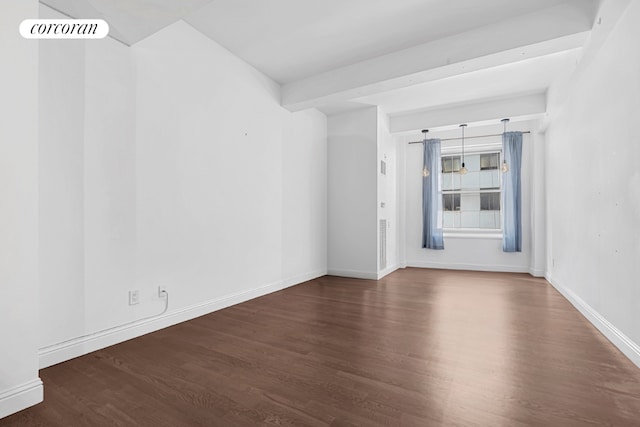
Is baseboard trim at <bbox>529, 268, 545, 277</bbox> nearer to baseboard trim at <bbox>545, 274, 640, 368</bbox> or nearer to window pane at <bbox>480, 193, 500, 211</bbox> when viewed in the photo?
window pane at <bbox>480, 193, 500, 211</bbox>

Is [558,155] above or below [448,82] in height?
below

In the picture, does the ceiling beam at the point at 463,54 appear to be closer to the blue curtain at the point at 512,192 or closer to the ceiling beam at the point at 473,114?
the ceiling beam at the point at 473,114

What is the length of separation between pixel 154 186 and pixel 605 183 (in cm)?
403

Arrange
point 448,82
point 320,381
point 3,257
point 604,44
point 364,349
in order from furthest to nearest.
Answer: point 448,82 < point 604,44 < point 364,349 < point 320,381 < point 3,257

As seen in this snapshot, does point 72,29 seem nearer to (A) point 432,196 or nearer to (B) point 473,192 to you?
(A) point 432,196

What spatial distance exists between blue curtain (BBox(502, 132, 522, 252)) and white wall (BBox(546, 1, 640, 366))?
1.66 metres

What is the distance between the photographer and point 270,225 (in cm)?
433

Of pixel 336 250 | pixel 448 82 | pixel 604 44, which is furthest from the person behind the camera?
pixel 336 250

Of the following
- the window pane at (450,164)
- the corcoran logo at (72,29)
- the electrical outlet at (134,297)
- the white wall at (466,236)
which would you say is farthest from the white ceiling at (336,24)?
the window pane at (450,164)

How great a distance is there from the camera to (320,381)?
1.92m

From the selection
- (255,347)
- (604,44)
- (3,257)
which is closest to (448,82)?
(604,44)

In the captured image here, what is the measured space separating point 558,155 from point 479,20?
8.50 feet

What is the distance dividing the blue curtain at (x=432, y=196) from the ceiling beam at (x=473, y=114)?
3.10 feet

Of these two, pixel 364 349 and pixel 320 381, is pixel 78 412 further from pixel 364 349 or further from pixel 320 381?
pixel 364 349
